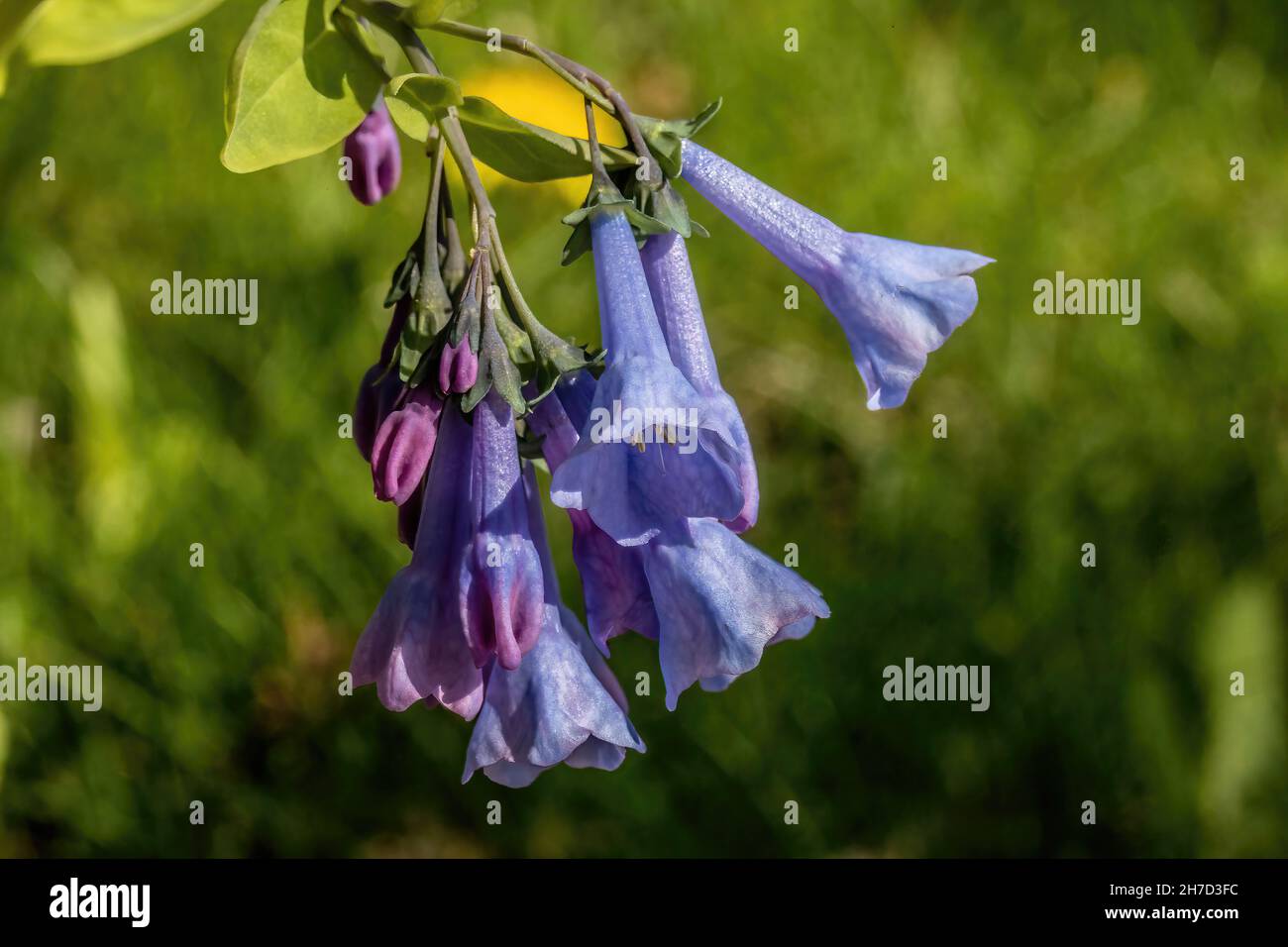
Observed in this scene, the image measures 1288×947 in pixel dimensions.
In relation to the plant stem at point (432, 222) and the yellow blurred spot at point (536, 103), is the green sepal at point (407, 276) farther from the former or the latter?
the yellow blurred spot at point (536, 103)

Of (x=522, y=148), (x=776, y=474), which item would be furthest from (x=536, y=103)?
(x=522, y=148)

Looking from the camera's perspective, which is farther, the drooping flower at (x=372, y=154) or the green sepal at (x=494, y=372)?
the drooping flower at (x=372, y=154)

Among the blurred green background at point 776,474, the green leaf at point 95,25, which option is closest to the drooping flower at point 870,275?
the green leaf at point 95,25

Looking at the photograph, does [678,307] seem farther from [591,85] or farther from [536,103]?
[536,103]

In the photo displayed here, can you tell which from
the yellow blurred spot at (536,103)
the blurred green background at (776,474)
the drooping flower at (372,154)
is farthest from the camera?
the yellow blurred spot at (536,103)

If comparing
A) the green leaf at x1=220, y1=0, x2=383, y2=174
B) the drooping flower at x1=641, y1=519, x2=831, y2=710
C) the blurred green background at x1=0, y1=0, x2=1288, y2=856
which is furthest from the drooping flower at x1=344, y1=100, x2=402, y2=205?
the blurred green background at x1=0, y1=0, x2=1288, y2=856

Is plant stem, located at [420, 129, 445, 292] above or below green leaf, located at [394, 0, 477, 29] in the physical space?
below

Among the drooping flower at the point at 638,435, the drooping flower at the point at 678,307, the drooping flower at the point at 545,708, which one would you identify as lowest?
the drooping flower at the point at 545,708

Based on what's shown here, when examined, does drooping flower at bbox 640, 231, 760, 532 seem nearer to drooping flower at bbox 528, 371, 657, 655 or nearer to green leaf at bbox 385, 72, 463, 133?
drooping flower at bbox 528, 371, 657, 655
